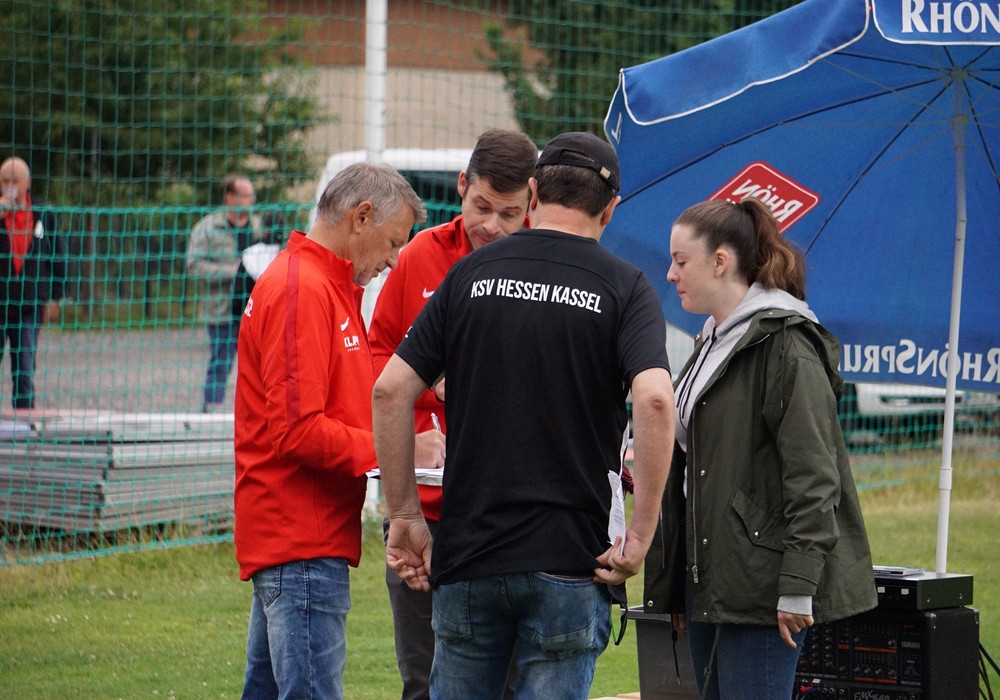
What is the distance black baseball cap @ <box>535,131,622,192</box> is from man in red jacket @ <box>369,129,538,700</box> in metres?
0.64

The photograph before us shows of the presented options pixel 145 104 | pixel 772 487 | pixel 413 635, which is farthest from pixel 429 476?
pixel 145 104

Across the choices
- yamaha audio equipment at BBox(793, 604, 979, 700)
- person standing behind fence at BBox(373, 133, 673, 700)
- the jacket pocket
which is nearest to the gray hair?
person standing behind fence at BBox(373, 133, 673, 700)

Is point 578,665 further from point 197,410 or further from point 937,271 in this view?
point 197,410

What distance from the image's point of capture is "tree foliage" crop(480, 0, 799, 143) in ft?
42.5

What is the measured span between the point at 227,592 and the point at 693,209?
151 inches

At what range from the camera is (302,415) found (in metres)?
→ 2.88

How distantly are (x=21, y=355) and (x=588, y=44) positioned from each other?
8.43 metres

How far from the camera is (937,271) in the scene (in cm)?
456

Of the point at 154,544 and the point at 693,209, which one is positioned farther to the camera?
the point at 154,544

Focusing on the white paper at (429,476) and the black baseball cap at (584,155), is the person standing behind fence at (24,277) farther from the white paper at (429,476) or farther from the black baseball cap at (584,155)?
the black baseball cap at (584,155)

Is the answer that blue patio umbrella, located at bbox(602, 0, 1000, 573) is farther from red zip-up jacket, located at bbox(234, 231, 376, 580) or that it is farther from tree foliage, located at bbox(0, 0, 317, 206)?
tree foliage, located at bbox(0, 0, 317, 206)

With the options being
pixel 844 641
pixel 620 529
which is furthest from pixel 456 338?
pixel 844 641

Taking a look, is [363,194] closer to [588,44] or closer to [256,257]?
[256,257]

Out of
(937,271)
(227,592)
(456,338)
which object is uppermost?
(937,271)
